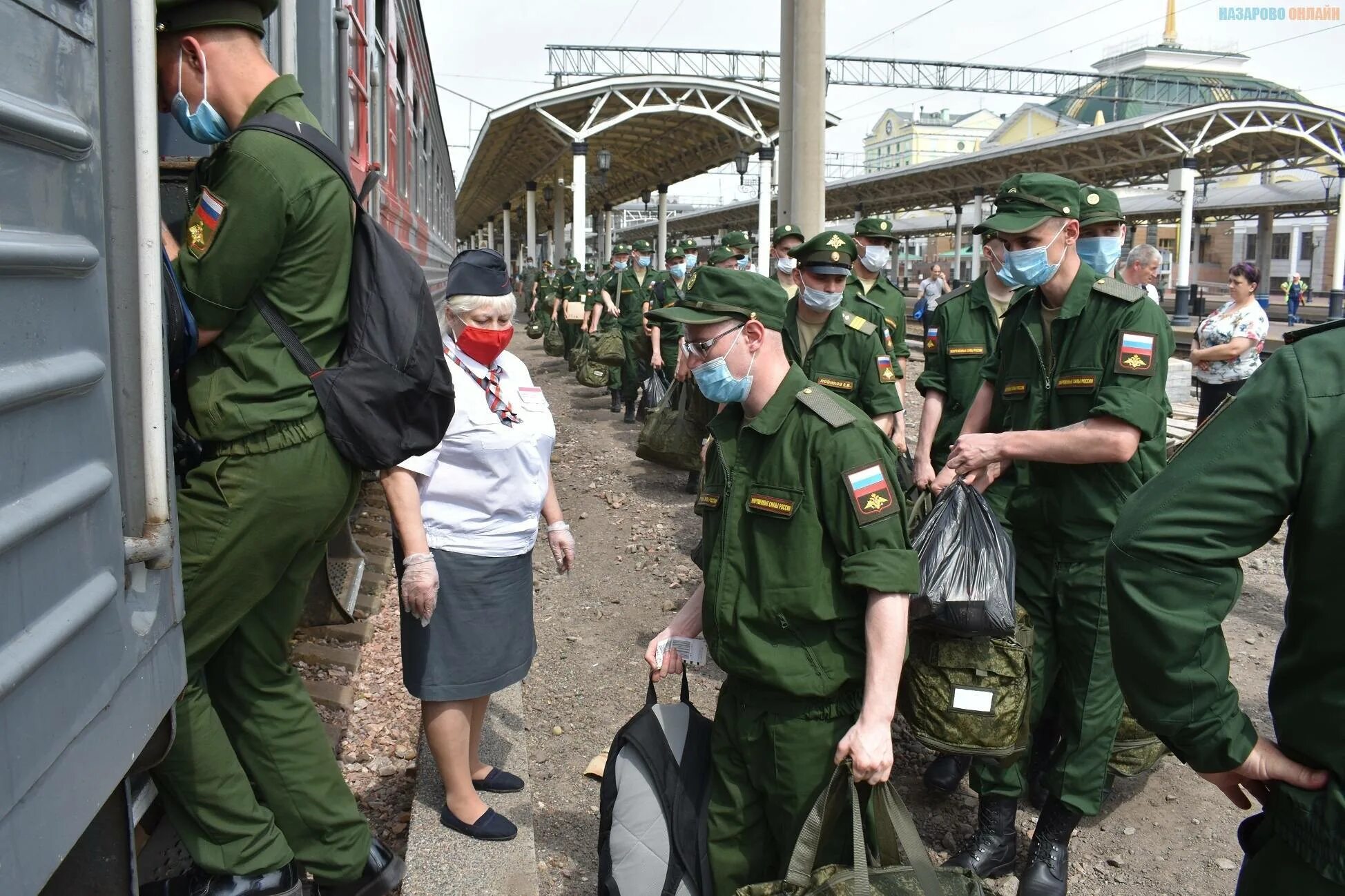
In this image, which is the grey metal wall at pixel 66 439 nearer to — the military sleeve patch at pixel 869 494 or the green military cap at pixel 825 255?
the military sleeve patch at pixel 869 494

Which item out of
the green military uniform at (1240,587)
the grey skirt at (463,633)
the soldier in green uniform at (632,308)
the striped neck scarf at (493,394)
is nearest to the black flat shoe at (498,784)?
the grey skirt at (463,633)

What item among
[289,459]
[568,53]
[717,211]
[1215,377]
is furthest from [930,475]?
[717,211]

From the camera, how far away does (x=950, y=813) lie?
3887mm

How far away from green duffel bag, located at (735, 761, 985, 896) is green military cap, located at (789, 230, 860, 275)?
320 cm

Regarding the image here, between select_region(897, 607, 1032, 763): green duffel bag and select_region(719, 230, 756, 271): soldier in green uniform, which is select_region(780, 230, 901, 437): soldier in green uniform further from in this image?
select_region(719, 230, 756, 271): soldier in green uniform

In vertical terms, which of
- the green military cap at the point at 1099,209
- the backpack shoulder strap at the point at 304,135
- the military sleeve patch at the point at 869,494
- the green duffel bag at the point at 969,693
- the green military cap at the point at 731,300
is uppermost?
the green military cap at the point at 1099,209

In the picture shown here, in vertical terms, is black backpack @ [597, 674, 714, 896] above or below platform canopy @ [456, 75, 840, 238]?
below

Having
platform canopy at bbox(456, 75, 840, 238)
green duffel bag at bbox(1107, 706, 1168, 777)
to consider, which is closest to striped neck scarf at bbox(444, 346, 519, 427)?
green duffel bag at bbox(1107, 706, 1168, 777)

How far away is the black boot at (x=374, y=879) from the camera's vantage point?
2.65m

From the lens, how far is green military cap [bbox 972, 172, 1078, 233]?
3.42 meters

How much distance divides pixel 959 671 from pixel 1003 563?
1.07 ft

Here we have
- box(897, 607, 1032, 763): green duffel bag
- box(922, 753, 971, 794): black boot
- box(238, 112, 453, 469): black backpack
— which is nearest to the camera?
box(238, 112, 453, 469): black backpack

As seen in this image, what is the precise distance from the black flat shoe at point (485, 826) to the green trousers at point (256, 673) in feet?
2.31

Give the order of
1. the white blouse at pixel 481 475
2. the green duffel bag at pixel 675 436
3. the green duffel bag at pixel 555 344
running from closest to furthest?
the white blouse at pixel 481 475 < the green duffel bag at pixel 675 436 < the green duffel bag at pixel 555 344
